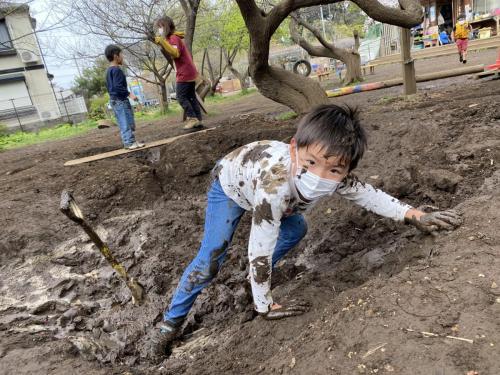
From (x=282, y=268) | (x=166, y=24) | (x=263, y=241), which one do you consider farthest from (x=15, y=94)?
(x=263, y=241)

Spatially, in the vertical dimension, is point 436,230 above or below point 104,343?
above

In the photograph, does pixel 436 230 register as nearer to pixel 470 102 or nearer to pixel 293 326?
pixel 293 326

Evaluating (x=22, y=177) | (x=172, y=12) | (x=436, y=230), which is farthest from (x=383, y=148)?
(x=172, y=12)

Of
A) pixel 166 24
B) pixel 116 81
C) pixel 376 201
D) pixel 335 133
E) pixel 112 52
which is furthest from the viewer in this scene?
pixel 166 24

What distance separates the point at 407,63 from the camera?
609cm

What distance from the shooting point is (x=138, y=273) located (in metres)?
3.42

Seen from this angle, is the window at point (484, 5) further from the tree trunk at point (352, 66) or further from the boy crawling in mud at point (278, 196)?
the boy crawling in mud at point (278, 196)

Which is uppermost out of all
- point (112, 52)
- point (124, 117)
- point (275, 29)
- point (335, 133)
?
point (112, 52)

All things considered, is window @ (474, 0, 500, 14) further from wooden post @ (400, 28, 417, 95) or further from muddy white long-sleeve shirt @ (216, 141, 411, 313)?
muddy white long-sleeve shirt @ (216, 141, 411, 313)

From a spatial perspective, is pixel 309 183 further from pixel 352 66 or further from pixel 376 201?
pixel 352 66

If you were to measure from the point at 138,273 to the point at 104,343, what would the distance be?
835 mm

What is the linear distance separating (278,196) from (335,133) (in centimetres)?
40

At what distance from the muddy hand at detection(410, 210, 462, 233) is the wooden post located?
4576mm

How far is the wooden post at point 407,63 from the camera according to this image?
19.8 ft
